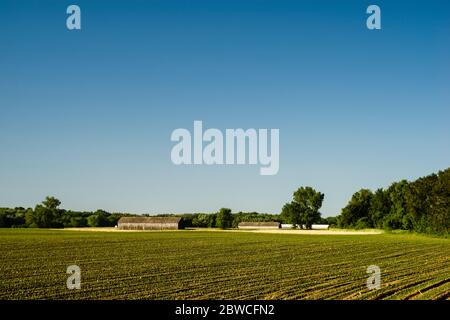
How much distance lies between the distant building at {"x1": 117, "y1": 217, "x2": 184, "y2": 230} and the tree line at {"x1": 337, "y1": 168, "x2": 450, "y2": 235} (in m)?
48.2

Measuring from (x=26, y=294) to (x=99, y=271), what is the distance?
7724 millimetres

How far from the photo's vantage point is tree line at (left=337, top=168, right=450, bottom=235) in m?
83.0

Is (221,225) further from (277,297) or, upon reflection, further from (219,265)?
(277,297)

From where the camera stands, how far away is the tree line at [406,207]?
272ft

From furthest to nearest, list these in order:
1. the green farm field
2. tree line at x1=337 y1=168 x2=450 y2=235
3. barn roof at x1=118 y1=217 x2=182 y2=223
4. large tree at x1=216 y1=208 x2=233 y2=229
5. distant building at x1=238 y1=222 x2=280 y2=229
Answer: distant building at x1=238 y1=222 x2=280 y2=229 < large tree at x1=216 y1=208 x2=233 y2=229 < barn roof at x1=118 y1=217 x2=182 y2=223 < tree line at x1=337 y1=168 x2=450 y2=235 < the green farm field

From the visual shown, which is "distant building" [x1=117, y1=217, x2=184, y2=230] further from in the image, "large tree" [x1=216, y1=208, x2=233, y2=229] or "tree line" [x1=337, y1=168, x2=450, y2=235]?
"tree line" [x1=337, y1=168, x2=450, y2=235]

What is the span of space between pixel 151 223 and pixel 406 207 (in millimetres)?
77592

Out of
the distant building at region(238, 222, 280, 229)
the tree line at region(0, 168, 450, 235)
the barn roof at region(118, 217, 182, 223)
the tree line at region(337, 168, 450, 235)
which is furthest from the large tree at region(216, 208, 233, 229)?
the tree line at region(337, 168, 450, 235)

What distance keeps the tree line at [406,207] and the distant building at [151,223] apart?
158 feet

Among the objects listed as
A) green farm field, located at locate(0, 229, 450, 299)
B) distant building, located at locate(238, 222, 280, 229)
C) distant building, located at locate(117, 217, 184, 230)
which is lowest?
distant building, located at locate(238, 222, 280, 229)

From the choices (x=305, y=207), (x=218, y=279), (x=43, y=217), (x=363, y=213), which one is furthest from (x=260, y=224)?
(x=218, y=279)

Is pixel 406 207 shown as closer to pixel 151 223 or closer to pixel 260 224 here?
pixel 151 223

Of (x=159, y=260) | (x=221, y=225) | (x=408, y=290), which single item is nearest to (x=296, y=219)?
(x=221, y=225)

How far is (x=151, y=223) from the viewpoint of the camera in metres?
157
